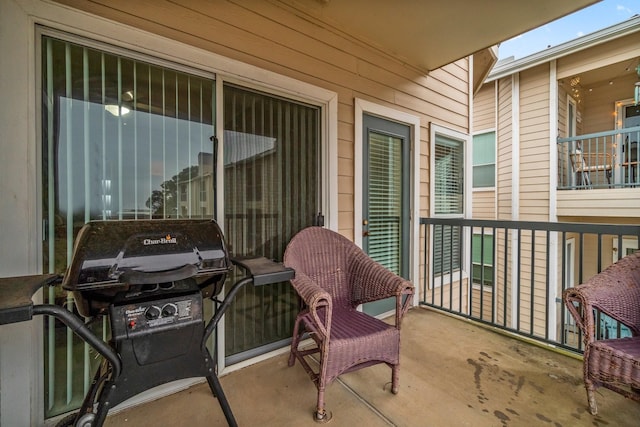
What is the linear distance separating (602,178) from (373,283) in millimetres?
6617

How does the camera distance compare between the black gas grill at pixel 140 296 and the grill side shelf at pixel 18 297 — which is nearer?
the grill side shelf at pixel 18 297

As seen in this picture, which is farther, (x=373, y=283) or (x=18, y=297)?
(x=373, y=283)

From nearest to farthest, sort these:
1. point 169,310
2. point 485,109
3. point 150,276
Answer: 1. point 150,276
2. point 169,310
3. point 485,109

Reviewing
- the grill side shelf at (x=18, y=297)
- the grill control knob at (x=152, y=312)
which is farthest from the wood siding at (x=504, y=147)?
the grill side shelf at (x=18, y=297)

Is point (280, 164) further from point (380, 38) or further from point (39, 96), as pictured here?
point (380, 38)

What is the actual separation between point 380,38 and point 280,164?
1625mm

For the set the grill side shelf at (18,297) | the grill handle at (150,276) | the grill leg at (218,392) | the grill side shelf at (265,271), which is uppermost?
the grill handle at (150,276)

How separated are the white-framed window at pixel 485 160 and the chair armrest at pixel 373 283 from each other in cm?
569

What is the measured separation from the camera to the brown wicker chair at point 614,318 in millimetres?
1404

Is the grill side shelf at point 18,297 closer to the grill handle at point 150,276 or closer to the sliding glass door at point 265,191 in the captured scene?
the grill handle at point 150,276

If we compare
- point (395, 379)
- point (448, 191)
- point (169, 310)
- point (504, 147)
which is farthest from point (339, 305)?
point (504, 147)

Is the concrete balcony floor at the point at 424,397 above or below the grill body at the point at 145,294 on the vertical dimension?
below

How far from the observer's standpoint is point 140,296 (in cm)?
106

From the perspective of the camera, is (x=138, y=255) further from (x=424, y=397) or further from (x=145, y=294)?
(x=424, y=397)
